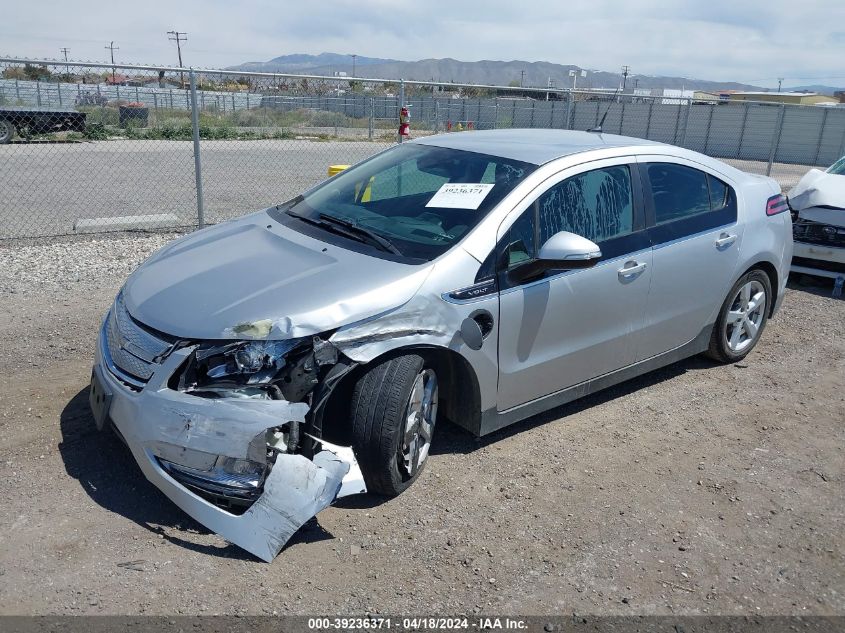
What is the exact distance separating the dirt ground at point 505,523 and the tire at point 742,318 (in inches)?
17.2

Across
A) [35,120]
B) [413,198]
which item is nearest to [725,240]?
[413,198]

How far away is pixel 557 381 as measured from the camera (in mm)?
4277

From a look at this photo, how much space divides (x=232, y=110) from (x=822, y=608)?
78.7 feet

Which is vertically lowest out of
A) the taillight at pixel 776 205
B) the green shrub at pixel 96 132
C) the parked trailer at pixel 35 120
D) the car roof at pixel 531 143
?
the green shrub at pixel 96 132

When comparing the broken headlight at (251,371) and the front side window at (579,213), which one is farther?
the front side window at (579,213)

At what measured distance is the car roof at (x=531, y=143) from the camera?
4.39 m

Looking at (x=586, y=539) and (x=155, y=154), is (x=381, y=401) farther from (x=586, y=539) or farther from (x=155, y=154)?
(x=155, y=154)

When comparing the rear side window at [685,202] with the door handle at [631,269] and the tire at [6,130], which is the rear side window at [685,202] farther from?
the tire at [6,130]

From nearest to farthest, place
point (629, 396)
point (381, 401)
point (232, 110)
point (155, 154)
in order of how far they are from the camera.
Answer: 1. point (381, 401)
2. point (629, 396)
3. point (155, 154)
4. point (232, 110)

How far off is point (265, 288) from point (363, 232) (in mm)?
774

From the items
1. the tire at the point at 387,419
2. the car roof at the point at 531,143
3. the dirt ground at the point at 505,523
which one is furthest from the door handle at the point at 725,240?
the tire at the point at 387,419

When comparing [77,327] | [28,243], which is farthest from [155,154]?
[77,327]

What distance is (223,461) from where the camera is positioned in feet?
10.4

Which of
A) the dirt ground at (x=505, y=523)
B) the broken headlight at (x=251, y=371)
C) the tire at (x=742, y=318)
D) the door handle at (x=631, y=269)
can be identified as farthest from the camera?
the tire at (x=742, y=318)
